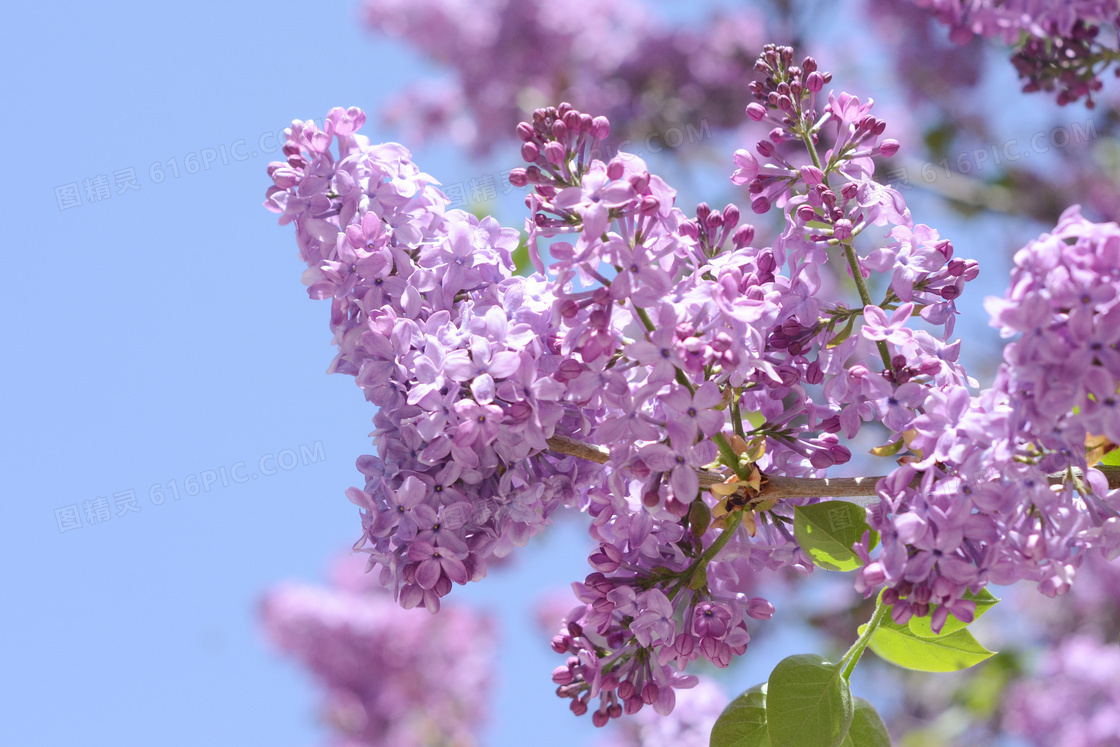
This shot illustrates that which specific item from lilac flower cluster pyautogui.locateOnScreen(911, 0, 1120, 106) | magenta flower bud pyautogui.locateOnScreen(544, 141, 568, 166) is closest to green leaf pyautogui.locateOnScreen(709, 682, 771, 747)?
magenta flower bud pyautogui.locateOnScreen(544, 141, 568, 166)

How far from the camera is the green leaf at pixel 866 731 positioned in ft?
6.07

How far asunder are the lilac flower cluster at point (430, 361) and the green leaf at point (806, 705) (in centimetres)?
48

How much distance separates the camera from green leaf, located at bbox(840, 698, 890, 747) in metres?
1.85

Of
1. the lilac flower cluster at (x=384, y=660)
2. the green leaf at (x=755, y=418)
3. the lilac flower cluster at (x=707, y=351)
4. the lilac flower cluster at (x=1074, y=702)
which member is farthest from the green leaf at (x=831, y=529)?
the lilac flower cluster at (x=384, y=660)

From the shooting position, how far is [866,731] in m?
1.86

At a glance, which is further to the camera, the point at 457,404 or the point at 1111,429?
the point at 457,404

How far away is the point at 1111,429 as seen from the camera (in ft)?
4.06

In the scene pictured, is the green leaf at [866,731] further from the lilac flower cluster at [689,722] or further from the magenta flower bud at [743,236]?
the lilac flower cluster at [689,722]

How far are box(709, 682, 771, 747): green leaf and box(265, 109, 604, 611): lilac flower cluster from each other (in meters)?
0.54

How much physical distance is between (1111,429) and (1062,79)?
1.85 metres

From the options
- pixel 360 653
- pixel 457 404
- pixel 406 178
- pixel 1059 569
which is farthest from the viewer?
pixel 360 653

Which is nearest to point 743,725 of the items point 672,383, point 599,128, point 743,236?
point 672,383

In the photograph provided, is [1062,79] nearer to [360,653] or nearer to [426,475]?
[426,475]

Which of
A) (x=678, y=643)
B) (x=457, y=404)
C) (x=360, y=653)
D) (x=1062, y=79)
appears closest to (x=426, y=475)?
(x=457, y=404)
